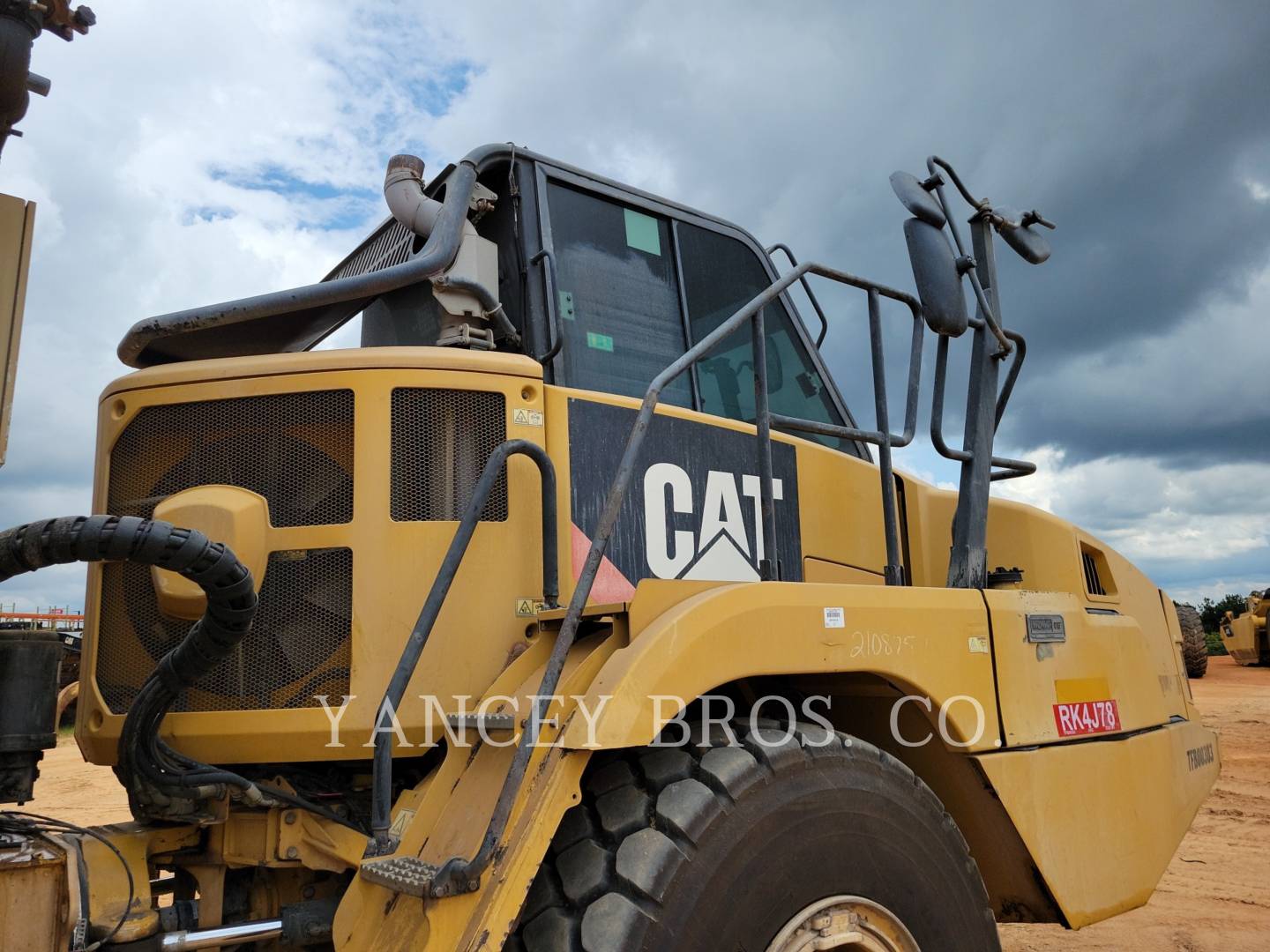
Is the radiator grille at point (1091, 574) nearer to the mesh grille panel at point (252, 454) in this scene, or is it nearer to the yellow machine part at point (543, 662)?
the yellow machine part at point (543, 662)

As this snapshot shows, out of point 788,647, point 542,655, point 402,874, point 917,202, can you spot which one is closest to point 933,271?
point 917,202

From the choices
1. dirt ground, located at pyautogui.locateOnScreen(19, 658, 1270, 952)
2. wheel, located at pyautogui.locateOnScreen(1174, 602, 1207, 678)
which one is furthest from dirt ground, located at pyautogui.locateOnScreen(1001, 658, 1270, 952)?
wheel, located at pyautogui.locateOnScreen(1174, 602, 1207, 678)

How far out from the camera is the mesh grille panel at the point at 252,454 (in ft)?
9.53

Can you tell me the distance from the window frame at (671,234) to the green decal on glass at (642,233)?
0.04 metres

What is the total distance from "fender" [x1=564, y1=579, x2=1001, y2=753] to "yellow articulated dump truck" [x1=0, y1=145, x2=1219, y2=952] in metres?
0.01

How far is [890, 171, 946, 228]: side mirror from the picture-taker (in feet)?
11.6

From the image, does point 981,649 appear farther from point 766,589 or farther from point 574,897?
point 574,897

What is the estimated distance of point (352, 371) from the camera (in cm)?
291

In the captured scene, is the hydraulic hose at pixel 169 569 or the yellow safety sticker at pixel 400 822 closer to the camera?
the hydraulic hose at pixel 169 569

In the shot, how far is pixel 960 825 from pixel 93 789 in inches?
471

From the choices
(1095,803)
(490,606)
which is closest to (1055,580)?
(1095,803)

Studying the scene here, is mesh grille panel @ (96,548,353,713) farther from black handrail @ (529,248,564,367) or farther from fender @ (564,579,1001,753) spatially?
black handrail @ (529,248,564,367)

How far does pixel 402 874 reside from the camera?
2.29 m

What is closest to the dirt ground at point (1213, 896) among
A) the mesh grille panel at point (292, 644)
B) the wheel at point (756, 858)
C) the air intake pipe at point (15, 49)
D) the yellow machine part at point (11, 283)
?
the wheel at point (756, 858)
